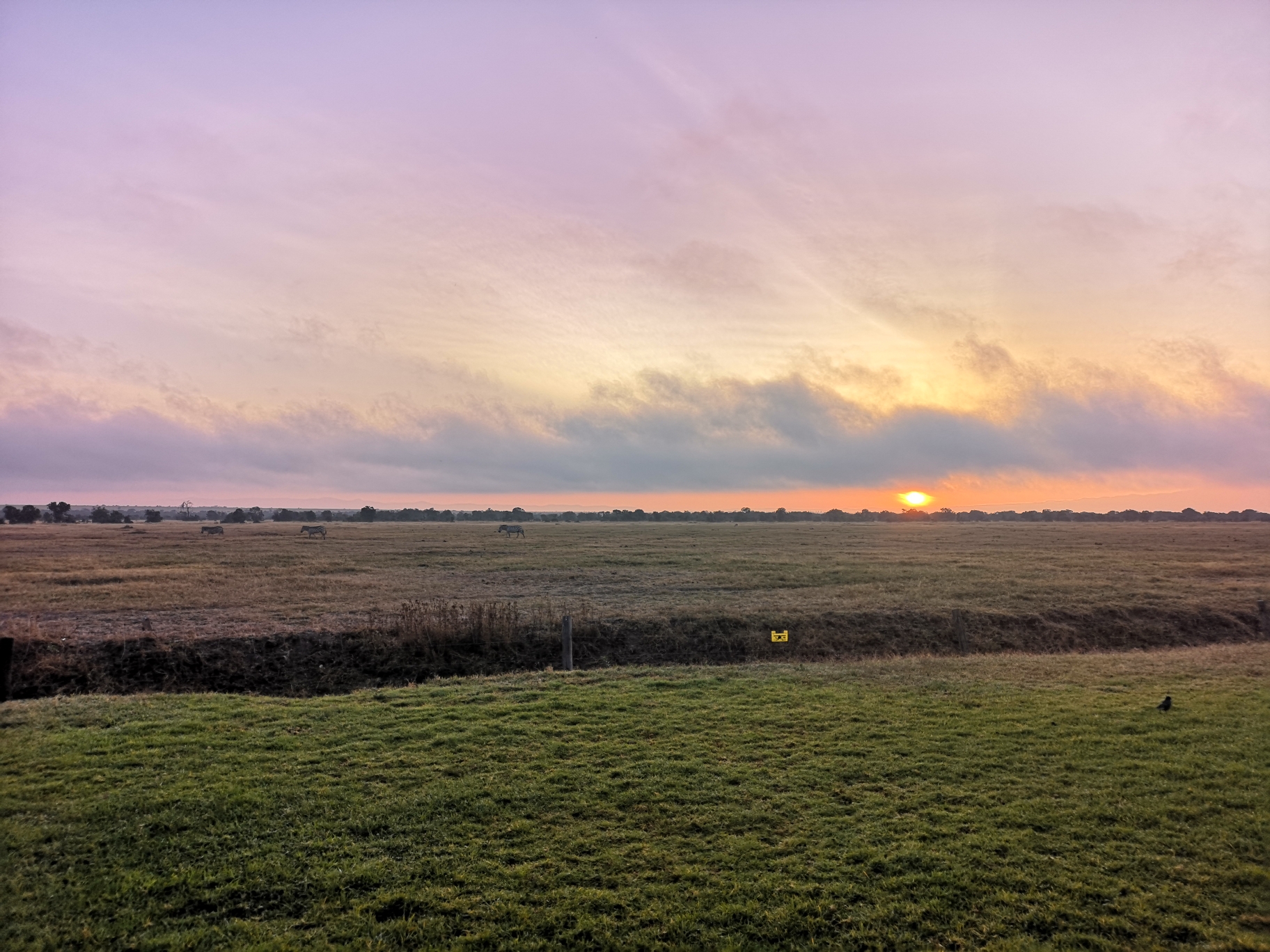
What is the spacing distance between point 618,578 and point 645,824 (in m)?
31.2

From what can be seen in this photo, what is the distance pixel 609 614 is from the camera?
24.8 meters

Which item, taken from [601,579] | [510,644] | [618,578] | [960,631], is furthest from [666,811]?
[618,578]

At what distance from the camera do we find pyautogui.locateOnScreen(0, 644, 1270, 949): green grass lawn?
5875mm

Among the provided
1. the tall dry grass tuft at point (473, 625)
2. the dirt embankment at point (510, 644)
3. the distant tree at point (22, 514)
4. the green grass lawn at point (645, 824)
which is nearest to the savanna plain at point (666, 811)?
the green grass lawn at point (645, 824)

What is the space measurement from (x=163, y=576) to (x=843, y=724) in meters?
39.4

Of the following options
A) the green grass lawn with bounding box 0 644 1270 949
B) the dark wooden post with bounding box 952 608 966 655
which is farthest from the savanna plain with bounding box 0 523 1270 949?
the dark wooden post with bounding box 952 608 966 655

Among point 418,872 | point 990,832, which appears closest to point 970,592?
point 990,832

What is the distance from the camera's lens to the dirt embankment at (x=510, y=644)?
60.8 ft

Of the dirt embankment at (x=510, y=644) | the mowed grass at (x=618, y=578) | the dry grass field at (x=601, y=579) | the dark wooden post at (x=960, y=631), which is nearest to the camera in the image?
the dirt embankment at (x=510, y=644)

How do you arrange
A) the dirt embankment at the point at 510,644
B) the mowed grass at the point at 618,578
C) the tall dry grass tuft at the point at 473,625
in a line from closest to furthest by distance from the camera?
the dirt embankment at the point at 510,644
the tall dry grass tuft at the point at 473,625
the mowed grass at the point at 618,578

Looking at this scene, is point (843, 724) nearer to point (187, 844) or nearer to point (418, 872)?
point (418, 872)

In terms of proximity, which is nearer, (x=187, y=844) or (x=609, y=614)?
(x=187, y=844)

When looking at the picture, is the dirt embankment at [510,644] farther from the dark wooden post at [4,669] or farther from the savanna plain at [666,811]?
the dark wooden post at [4,669]

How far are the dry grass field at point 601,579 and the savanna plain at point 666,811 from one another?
436 inches
